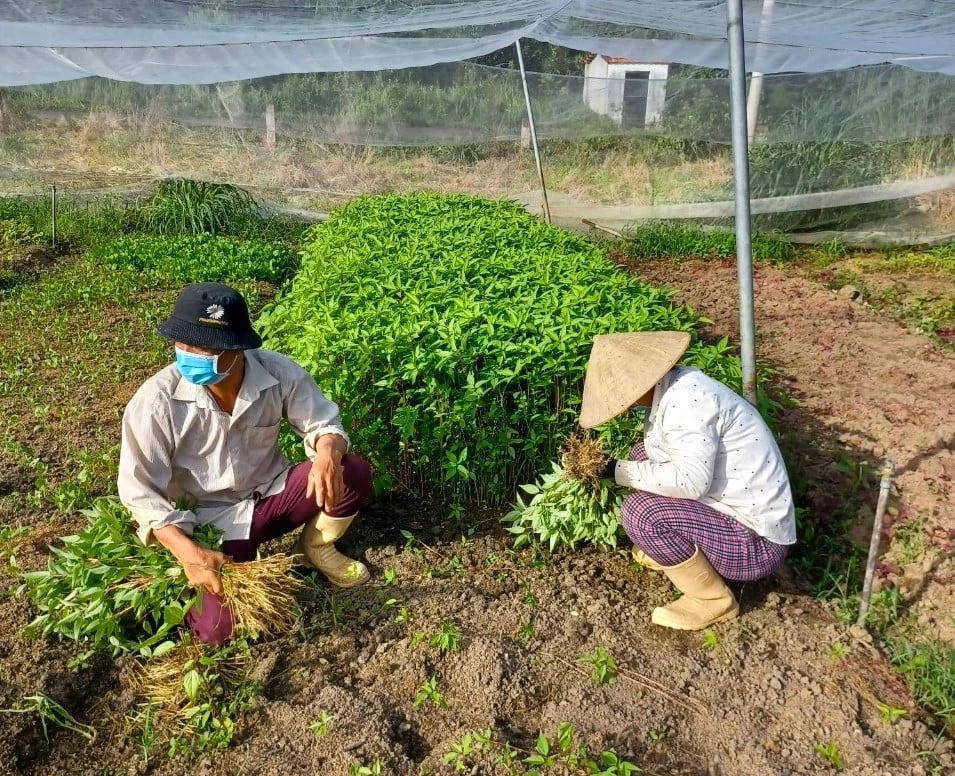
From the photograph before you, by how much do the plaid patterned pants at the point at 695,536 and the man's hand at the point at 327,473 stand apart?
101cm

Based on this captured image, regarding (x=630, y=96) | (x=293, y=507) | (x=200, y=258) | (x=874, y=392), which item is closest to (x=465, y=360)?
(x=293, y=507)

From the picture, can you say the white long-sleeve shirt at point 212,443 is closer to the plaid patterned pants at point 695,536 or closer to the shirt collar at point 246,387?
the shirt collar at point 246,387

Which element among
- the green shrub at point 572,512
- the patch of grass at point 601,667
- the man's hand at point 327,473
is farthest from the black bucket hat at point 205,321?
the patch of grass at point 601,667

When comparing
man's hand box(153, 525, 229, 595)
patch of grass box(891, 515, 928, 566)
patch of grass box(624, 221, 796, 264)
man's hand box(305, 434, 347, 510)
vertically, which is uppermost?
man's hand box(305, 434, 347, 510)

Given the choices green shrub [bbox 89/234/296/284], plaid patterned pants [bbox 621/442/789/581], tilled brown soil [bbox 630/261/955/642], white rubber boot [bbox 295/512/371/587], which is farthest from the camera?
green shrub [bbox 89/234/296/284]

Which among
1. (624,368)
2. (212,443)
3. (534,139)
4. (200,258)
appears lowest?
(200,258)

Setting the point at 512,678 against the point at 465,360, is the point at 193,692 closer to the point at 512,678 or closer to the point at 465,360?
the point at 512,678

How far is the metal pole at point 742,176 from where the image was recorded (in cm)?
294

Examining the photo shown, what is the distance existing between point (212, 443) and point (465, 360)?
3.33ft

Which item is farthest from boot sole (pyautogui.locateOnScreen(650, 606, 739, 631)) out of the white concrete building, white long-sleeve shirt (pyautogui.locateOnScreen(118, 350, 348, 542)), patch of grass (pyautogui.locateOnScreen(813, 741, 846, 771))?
the white concrete building

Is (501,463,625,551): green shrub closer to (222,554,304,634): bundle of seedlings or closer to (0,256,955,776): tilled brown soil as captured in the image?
(0,256,955,776): tilled brown soil

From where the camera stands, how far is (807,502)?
135 inches

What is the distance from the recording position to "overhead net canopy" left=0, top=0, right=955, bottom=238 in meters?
7.65

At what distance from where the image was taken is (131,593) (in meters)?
2.38
